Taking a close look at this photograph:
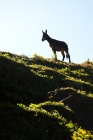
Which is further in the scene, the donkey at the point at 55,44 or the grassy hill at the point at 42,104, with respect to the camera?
the donkey at the point at 55,44

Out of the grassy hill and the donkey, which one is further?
the donkey

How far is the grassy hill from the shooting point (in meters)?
11.4

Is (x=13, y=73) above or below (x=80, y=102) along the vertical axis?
above

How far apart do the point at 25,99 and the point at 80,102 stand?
2.89 metres

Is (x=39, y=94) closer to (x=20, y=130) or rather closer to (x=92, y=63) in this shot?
(x=20, y=130)

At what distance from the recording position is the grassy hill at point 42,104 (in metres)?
11.4

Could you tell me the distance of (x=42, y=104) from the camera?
14.4 m

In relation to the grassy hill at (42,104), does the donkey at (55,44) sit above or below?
above

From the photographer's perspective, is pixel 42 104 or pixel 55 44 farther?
pixel 55 44

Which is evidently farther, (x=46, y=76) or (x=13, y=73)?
(x=46, y=76)

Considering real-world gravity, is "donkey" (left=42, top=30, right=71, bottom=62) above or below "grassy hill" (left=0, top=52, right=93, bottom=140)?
above

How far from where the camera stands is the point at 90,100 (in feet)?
55.4

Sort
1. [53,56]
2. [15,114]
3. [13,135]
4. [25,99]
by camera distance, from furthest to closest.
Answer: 1. [53,56]
2. [25,99]
3. [15,114]
4. [13,135]

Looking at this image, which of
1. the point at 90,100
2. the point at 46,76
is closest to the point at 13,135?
the point at 90,100
